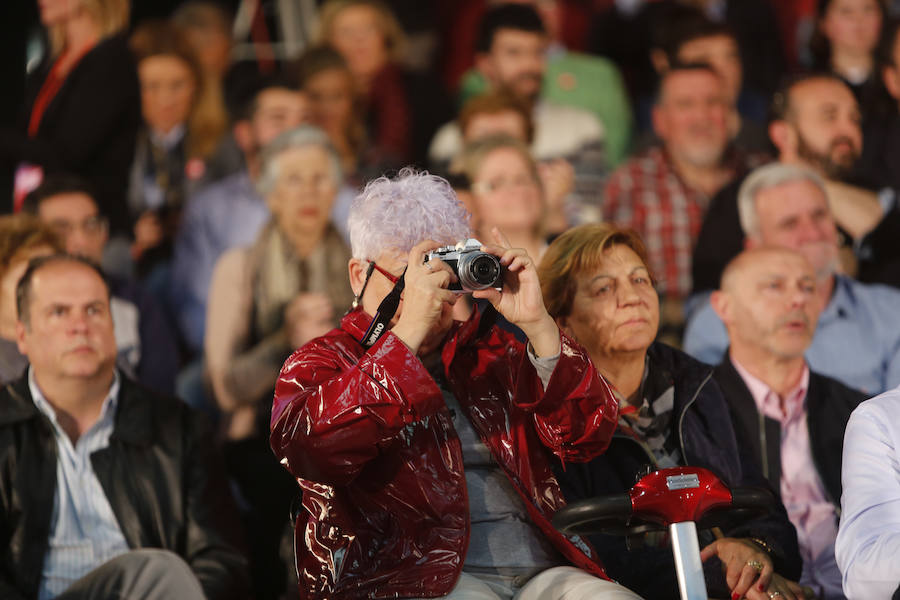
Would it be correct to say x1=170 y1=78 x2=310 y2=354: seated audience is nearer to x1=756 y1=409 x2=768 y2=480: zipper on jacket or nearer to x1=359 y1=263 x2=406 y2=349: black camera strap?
x1=756 y1=409 x2=768 y2=480: zipper on jacket

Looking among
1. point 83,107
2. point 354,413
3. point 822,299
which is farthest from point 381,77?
point 354,413

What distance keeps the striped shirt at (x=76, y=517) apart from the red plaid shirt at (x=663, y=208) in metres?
2.64

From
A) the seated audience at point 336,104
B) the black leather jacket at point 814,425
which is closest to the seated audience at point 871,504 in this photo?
the black leather jacket at point 814,425

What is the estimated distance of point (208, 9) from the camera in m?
7.05

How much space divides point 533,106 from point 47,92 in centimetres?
228

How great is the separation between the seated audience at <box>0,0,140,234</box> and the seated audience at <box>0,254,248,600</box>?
1.97 m

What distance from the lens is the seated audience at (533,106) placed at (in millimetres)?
6035

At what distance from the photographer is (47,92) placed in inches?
228

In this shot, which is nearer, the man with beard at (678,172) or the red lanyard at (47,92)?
the man with beard at (678,172)

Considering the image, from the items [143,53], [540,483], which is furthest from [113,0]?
[540,483]

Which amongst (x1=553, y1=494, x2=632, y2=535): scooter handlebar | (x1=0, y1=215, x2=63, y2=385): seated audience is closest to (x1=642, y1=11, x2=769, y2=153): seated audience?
(x1=0, y1=215, x2=63, y2=385): seated audience

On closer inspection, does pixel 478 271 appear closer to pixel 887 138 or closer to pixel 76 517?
pixel 76 517

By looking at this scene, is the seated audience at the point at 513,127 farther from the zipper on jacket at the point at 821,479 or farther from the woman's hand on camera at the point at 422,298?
the woman's hand on camera at the point at 422,298

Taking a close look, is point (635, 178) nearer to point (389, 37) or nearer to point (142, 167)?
point (389, 37)
